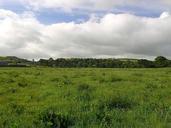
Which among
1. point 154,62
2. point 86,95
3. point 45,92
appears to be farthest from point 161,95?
point 154,62

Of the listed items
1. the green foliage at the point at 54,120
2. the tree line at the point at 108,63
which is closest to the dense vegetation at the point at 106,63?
the tree line at the point at 108,63

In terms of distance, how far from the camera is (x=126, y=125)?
35.0 feet

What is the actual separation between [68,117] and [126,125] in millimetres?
1747

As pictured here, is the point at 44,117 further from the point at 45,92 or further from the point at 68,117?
the point at 45,92

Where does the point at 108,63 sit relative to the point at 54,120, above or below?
above

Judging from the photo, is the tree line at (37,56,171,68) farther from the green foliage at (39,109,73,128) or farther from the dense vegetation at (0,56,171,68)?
the green foliage at (39,109,73,128)

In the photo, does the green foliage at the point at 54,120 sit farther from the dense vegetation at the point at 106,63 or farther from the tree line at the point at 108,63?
the tree line at the point at 108,63

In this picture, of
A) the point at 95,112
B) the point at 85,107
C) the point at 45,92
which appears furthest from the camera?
the point at 45,92

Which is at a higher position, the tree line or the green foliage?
the tree line

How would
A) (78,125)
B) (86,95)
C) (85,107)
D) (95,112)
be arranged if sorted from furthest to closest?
(86,95)
(85,107)
(95,112)
(78,125)

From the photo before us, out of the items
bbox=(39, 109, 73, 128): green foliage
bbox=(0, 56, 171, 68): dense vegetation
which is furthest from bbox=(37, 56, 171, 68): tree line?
bbox=(39, 109, 73, 128): green foliage

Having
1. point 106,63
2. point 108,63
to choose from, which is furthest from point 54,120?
point 108,63

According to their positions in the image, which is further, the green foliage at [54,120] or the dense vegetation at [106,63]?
the dense vegetation at [106,63]

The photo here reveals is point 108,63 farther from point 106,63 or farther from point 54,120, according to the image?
point 54,120
